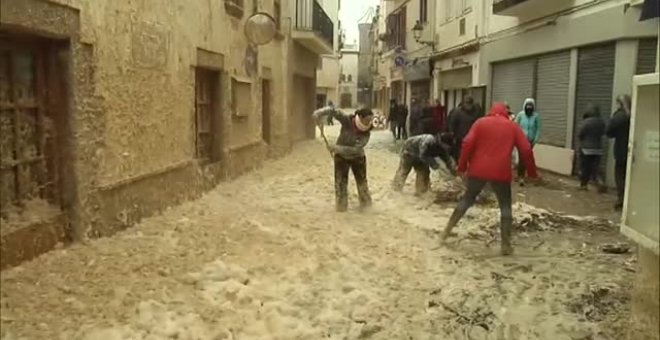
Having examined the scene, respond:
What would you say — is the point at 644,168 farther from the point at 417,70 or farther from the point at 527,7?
the point at 417,70

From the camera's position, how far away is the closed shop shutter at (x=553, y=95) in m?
12.6

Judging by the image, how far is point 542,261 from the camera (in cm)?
617

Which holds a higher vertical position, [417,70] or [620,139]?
[417,70]

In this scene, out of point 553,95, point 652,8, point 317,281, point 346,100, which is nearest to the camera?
point 652,8

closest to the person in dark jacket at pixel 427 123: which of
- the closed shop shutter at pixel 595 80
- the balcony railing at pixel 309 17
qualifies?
the closed shop shutter at pixel 595 80

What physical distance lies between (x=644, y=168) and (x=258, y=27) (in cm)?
855

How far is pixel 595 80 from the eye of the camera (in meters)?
11.5

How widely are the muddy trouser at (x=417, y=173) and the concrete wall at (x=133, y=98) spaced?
275cm

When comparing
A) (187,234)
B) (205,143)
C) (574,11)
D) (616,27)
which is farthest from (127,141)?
(574,11)

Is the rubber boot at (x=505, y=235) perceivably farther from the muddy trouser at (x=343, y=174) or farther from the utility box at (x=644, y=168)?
the utility box at (x=644, y=168)

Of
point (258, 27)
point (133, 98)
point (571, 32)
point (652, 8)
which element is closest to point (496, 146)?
point (652, 8)

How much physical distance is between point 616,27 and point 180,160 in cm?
762

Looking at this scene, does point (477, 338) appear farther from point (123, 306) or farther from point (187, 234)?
point (187, 234)

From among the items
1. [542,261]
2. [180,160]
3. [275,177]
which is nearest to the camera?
[542,261]
